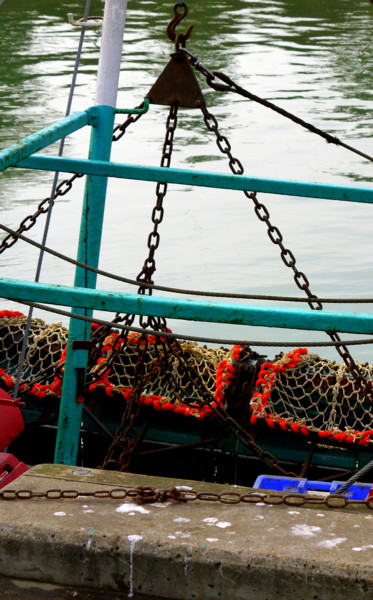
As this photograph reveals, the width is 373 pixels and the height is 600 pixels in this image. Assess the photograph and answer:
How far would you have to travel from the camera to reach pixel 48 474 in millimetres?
3750

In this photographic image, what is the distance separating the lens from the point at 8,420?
14.8 feet

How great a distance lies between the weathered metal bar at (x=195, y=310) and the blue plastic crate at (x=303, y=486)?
3.26 ft

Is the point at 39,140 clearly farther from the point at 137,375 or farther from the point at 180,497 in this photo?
the point at 180,497

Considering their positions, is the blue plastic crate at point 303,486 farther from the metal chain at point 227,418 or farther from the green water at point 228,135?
the green water at point 228,135

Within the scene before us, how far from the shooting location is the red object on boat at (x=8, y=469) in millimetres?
4070

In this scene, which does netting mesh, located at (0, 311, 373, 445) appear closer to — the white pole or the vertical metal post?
the vertical metal post

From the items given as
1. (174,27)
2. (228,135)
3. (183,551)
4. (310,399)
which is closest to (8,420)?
(310,399)

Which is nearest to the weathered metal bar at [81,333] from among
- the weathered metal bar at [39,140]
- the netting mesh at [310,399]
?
the weathered metal bar at [39,140]

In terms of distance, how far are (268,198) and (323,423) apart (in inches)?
241

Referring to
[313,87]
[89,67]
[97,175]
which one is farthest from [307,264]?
[89,67]

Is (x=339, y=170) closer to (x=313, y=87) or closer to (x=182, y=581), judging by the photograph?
(x=313, y=87)

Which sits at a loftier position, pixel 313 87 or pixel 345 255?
pixel 313 87

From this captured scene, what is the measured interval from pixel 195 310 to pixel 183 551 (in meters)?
0.70

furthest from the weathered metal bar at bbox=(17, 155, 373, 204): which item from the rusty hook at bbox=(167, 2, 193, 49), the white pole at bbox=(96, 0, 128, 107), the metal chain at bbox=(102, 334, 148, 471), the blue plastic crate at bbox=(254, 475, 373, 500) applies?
the blue plastic crate at bbox=(254, 475, 373, 500)
